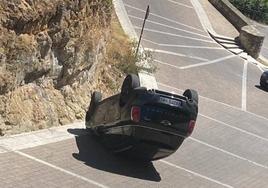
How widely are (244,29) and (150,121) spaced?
25.5 metres

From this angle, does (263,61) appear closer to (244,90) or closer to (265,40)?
(265,40)

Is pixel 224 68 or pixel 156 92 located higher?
pixel 156 92

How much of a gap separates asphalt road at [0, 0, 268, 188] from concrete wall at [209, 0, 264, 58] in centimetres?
253

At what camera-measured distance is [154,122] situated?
10.5m

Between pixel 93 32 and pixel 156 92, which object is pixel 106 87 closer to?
pixel 93 32

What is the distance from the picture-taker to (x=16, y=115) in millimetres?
11453

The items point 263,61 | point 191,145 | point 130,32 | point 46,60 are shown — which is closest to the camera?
point 46,60

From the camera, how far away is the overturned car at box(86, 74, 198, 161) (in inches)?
415

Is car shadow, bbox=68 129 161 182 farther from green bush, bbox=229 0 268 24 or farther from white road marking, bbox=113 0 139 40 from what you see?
green bush, bbox=229 0 268 24

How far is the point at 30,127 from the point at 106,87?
189 inches

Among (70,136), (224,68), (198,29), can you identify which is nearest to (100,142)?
(70,136)

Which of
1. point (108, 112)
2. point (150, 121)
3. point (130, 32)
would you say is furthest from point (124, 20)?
point (150, 121)

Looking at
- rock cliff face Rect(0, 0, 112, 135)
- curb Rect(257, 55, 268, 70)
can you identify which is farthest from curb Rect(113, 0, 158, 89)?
curb Rect(257, 55, 268, 70)

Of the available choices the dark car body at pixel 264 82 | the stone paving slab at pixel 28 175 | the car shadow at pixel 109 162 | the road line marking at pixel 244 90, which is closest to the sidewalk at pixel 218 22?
the road line marking at pixel 244 90
